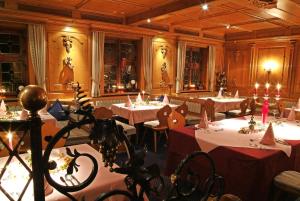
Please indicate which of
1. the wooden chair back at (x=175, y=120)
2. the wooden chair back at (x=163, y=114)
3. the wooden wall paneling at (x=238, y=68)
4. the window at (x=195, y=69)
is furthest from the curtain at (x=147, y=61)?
the wooden wall paneling at (x=238, y=68)

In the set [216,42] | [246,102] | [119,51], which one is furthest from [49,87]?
[216,42]

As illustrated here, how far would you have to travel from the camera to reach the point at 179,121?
153 inches

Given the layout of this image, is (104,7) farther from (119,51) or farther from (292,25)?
(292,25)

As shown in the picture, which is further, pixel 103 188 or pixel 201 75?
pixel 201 75

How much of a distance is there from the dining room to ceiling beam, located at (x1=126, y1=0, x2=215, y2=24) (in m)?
0.03

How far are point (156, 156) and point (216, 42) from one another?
644 cm

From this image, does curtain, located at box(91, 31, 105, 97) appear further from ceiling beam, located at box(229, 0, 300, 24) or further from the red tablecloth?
the red tablecloth

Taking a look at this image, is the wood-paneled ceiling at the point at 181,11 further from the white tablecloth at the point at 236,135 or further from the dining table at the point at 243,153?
the dining table at the point at 243,153

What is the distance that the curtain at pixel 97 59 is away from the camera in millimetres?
6383

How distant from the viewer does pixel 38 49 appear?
18.2ft

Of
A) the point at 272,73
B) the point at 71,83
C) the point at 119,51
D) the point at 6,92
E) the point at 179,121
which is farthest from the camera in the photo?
the point at 272,73

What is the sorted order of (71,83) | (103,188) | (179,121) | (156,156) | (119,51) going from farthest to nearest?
(119,51) < (71,83) < (156,156) < (179,121) < (103,188)

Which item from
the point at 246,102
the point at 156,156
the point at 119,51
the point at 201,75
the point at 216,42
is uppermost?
the point at 216,42

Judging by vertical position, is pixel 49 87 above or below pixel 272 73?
below
